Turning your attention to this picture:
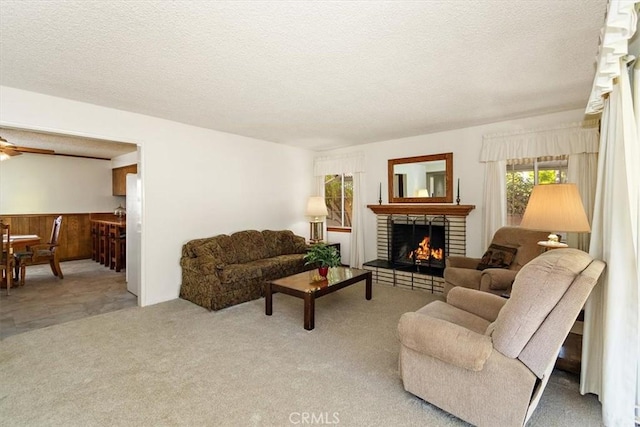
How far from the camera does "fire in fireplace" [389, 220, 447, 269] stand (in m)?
4.83

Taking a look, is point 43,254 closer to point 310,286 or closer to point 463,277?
point 310,286

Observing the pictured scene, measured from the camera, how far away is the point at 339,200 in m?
6.24

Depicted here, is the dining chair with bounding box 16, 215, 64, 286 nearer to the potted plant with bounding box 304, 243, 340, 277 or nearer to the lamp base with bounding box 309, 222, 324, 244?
the lamp base with bounding box 309, 222, 324, 244

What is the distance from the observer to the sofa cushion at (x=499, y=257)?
3496 millimetres

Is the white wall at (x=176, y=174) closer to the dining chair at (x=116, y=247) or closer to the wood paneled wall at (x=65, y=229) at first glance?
the dining chair at (x=116, y=247)

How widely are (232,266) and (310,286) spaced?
1278 millimetres

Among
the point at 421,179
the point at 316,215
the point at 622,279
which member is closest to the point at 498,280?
the point at 622,279

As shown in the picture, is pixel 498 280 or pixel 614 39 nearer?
pixel 614 39

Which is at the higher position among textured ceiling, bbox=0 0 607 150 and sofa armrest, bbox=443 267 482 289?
textured ceiling, bbox=0 0 607 150

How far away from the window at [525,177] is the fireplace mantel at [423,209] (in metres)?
0.50

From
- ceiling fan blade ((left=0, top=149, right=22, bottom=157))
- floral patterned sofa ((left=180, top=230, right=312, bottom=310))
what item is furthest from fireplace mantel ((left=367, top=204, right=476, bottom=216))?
ceiling fan blade ((left=0, top=149, right=22, bottom=157))

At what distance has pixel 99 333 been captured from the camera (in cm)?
304

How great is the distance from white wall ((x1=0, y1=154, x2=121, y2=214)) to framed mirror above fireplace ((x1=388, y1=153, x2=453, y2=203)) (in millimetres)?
6851

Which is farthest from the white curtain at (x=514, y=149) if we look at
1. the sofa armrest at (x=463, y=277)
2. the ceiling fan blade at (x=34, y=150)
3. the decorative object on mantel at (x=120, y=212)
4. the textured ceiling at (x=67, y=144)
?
the ceiling fan blade at (x=34, y=150)
